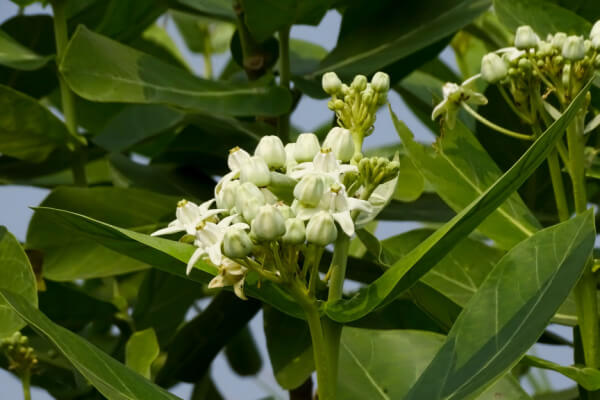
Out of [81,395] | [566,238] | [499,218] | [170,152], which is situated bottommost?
[81,395]

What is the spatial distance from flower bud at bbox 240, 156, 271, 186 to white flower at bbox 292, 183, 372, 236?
0.04m

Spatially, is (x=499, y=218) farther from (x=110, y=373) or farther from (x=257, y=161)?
(x=110, y=373)

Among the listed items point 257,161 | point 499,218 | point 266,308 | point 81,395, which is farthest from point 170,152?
point 257,161

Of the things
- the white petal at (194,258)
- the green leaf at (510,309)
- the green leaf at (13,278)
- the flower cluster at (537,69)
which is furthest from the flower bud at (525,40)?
the green leaf at (13,278)

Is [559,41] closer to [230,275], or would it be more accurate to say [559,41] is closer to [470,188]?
[470,188]

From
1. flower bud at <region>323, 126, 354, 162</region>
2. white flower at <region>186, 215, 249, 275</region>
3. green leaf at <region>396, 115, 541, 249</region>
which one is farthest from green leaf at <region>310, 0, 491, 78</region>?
white flower at <region>186, 215, 249, 275</region>

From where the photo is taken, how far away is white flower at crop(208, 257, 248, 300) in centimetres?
88

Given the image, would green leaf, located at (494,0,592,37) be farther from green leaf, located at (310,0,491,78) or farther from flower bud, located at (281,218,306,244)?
flower bud, located at (281,218,306,244)

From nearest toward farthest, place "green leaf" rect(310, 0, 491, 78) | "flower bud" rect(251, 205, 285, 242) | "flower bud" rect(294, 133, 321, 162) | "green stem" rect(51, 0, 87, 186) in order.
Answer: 1. "flower bud" rect(251, 205, 285, 242)
2. "flower bud" rect(294, 133, 321, 162)
3. "green leaf" rect(310, 0, 491, 78)
4. "green stem" rect(51, 0, 87, 186)

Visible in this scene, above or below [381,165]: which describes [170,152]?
below

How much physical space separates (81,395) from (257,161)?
26.1 inches

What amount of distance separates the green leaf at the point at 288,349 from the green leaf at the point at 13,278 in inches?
15.5

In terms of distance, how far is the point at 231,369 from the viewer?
2.03 m

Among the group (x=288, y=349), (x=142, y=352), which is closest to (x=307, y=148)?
(x=142, y=352)
